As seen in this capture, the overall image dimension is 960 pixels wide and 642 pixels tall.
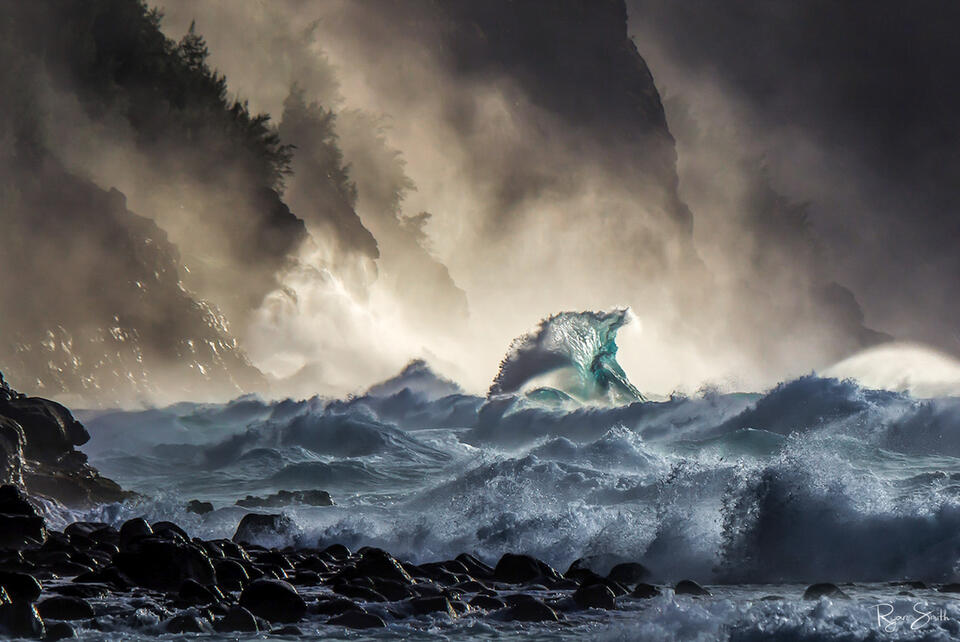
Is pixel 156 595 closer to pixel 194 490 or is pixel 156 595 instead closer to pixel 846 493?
pixel 846 493

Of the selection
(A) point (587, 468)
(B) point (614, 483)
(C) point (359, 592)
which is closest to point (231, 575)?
(C) point (359, 592)

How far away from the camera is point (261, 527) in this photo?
12.9 m

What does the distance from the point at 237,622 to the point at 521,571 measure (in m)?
3.45

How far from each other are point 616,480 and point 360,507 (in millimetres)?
4543

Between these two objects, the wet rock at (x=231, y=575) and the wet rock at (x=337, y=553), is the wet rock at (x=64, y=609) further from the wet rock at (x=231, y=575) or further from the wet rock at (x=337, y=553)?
the wet rock at (x=337, y=553)

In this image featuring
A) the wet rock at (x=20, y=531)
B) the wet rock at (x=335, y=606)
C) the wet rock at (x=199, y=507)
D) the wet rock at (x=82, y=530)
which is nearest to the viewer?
the wet rock at (x=335, y=606)

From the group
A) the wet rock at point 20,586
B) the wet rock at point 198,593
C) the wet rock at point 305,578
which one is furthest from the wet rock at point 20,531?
the wet rock at point 198,593

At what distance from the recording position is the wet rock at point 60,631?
601cm

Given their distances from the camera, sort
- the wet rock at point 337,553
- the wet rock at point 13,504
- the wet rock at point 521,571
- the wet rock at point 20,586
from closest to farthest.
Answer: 1. the wet rock at point 20,586
2. the wet rock at point 521,571
3. the wet rock at point 13,504
4. the wet rock at point 337,553

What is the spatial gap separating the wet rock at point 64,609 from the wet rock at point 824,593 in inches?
225

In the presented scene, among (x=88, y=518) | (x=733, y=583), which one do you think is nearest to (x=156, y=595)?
(x=733, y=583)

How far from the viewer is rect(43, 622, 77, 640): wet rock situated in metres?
6.01

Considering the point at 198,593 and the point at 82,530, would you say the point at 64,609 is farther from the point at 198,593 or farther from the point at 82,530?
the point at 82,530

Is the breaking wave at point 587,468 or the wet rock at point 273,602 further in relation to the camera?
the breaking wave at point 587,468
